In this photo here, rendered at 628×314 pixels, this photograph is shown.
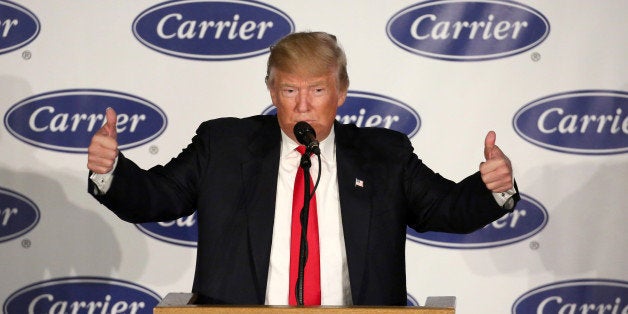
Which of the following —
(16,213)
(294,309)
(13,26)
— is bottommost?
(294,309)

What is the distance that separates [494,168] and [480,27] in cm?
166

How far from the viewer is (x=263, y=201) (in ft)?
11.7

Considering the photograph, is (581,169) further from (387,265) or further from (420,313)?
(420,313)

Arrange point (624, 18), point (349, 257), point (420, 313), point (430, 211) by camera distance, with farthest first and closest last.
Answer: point (624, 18) → point (430, 211) → point (349, 257) → point (420, 313)

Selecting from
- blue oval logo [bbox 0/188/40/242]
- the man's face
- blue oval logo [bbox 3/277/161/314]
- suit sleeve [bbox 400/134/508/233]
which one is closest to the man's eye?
the man's face

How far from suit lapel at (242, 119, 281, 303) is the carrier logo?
4.99 feet

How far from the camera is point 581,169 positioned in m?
4.88

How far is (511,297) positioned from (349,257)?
66.3 inches

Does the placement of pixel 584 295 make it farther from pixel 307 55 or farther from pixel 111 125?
pixel 111 125

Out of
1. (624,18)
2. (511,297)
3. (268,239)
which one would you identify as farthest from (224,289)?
(624,18)

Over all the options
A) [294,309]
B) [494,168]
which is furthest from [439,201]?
[294,309]

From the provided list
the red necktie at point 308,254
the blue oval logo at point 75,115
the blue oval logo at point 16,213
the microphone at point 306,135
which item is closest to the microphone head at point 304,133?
the microphone at point 306,135

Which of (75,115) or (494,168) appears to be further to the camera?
(75,115)

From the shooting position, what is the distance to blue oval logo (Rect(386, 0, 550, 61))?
4852 mm
